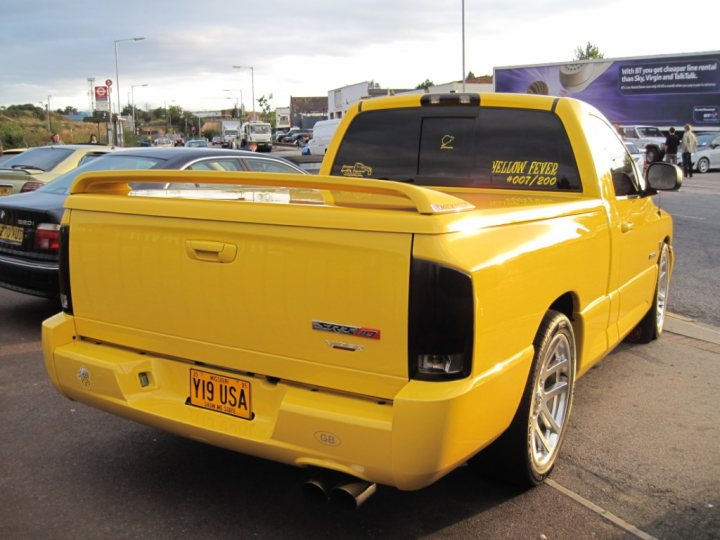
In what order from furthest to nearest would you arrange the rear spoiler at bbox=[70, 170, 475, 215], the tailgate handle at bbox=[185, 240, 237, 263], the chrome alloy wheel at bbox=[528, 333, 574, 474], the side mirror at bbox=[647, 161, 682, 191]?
the side mirror at bbox=[647, 161, 682, 191], the chrome alloy wheel at bbox=[528, 333, 574, 474], the tailgate handle at bbox=[185, 240, 237, 263], the rear spoiler at bbox=[70, 170, 475, 215]

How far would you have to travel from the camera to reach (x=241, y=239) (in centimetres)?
282

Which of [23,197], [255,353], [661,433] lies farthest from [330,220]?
[23,197]

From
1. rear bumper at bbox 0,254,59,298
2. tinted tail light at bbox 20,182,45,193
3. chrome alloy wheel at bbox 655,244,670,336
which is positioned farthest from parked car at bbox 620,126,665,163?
rear bumper at bbox 0,254,59,298

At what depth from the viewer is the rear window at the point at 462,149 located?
4367 millimetres

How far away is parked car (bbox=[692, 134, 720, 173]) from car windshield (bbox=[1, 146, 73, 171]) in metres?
25.3

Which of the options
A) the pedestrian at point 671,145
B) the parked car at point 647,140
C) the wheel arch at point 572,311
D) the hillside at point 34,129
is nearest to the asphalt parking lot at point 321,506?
the wheel arch at point 572,311

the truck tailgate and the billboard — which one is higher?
the billboard

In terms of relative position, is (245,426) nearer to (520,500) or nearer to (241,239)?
(241,239)

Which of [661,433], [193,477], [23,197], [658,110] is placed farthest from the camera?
[658,110]

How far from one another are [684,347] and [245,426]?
4.46 m

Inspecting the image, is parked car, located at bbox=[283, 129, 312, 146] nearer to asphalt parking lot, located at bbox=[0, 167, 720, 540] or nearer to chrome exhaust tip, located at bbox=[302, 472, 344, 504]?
asphalt parking lot, located at bbox=[0, 167, 720, 540]

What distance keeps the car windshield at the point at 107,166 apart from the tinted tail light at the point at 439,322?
517 centimetres

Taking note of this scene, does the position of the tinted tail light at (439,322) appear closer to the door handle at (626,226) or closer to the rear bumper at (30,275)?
the door handle at (626,226)

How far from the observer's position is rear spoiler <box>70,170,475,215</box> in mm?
2645
